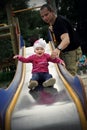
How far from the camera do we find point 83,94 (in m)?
5.26

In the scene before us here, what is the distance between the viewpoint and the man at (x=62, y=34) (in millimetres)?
6031

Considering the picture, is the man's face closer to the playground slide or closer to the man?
the man

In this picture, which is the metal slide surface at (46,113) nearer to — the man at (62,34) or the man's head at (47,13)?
the man at (62,34)

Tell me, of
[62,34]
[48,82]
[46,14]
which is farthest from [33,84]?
[46,14]


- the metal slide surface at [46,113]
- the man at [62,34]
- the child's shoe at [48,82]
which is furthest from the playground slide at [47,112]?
the man at [62,34]

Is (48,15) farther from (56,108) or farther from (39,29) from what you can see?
(39,29)

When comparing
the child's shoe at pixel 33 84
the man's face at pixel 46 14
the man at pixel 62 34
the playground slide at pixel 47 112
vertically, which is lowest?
the child's shoe at pixel 33 84

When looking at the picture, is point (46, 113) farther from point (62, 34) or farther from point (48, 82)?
point (62, 34)

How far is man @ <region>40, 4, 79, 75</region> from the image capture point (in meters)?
6.03

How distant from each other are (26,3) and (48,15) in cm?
1965

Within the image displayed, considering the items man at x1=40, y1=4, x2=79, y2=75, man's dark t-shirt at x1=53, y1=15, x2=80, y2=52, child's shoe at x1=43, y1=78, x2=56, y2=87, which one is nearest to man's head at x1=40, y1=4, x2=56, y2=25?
man at x1=40, y1=4, x2=79, y2=75

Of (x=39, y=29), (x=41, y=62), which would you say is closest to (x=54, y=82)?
(x=41, y=62)

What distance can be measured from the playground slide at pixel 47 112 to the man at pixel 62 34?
29.4 inches

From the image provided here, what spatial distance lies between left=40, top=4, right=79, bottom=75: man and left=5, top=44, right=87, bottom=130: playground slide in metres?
0.75
